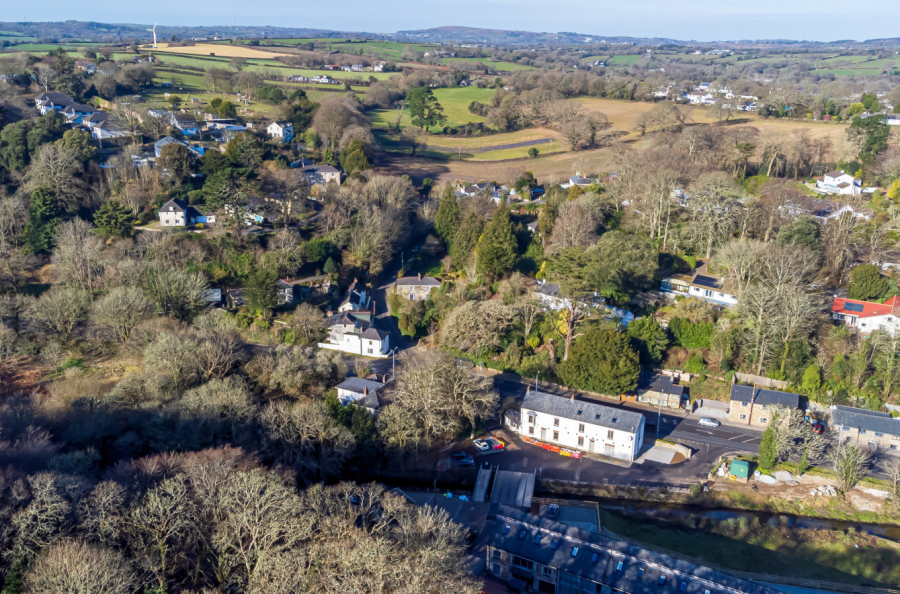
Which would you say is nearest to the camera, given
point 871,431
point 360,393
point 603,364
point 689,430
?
point 871,431

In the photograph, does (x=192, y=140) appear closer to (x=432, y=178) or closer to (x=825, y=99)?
(x=432, y=178)

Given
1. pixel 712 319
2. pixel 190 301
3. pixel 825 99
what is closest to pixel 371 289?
pixel 190 301

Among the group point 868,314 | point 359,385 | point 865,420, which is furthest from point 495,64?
point 865,420

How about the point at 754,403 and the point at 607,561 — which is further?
the point at 754,403

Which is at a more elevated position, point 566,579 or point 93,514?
point 93,514

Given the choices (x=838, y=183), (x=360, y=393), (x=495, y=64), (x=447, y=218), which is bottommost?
(x=360, y=393)

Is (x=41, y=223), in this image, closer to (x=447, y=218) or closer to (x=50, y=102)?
(x=50, y=102)
